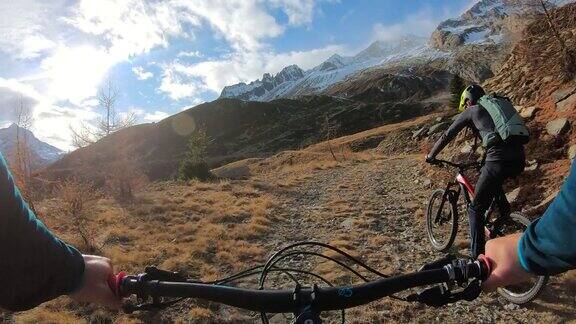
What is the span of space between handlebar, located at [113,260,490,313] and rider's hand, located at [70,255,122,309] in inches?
12.0

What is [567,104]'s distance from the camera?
12.8 meters

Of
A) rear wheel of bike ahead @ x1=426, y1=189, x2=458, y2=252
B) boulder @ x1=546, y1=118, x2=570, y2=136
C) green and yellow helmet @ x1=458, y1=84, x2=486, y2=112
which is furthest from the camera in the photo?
boulder @ x1=546, y1=118, x2=570, y2=136

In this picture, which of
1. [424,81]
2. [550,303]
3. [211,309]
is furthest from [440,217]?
[424,81]

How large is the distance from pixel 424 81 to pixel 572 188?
7683 inches

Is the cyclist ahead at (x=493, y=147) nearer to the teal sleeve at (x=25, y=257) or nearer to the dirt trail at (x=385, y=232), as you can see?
the dirt trail at (x=385, y=232)

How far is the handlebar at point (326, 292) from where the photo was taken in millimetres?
1836

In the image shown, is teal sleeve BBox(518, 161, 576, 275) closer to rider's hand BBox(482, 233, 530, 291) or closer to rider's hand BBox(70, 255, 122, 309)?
rider's hand BBox(482, 233, 530, 291)

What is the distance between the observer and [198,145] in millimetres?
41406

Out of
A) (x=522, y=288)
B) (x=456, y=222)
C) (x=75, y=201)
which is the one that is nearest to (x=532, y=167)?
(x=456, y=222)

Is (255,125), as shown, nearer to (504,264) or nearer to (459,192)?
(459,192)

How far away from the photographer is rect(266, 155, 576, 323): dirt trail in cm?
675

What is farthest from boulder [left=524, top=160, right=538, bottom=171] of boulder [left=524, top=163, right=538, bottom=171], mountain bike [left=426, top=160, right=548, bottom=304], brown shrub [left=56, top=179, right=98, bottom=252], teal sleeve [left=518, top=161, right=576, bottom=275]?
brown shrub [left=56, top=179, right=98, bottom=252]

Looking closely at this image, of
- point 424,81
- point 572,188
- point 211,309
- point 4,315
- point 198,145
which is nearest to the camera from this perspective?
point 572,188

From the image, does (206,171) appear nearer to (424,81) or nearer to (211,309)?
(211,309)
